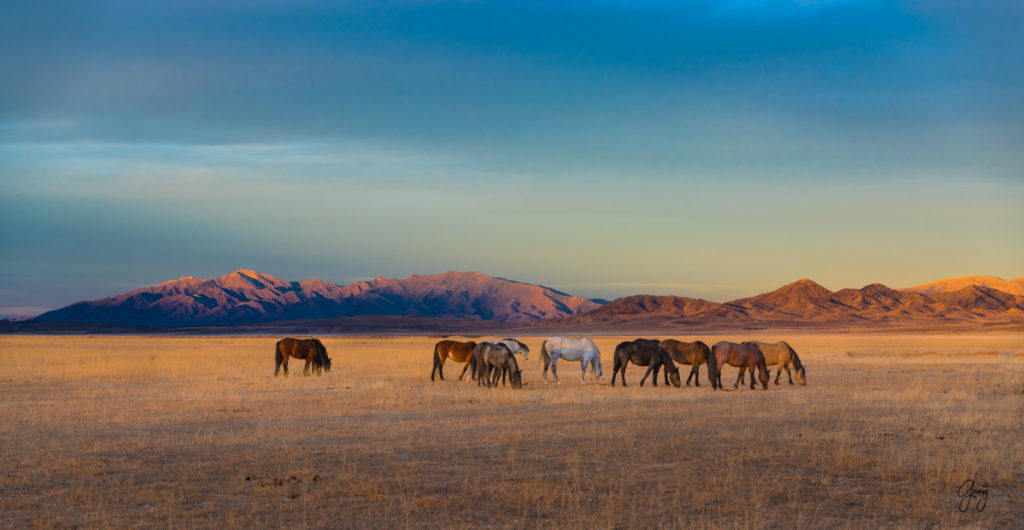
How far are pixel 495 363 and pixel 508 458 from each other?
13.6 metres

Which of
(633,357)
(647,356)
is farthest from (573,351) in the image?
(647,356)

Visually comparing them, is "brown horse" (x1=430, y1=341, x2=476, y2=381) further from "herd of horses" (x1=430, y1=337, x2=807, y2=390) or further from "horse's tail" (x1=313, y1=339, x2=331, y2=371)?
"horse's tail" (x1=313, y1=339, x2=331, y2=371)

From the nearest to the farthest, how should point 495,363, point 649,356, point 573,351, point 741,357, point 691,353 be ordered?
point 495,363 → point 741,357 → point 649,356 → point 691,353 → point 573,351

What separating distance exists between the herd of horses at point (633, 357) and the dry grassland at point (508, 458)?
1817 millimetres

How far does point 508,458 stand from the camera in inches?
527

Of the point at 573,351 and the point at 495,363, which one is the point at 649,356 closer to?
the point at 573,351

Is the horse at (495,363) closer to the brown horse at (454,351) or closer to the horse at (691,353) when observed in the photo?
the brown horse at (454,351)

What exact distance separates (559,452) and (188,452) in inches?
244

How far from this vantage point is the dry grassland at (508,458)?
9.99 metres

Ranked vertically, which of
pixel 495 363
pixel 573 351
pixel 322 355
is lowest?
pixel 495 363

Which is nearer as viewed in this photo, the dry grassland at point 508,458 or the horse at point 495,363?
the dry grassland at point 508,458

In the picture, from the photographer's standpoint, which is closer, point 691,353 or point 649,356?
point 649,356

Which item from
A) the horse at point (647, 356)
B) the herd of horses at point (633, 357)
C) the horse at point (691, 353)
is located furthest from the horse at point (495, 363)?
the horse at point (691, 353)

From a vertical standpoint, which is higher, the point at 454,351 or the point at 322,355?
the point at 454,351
